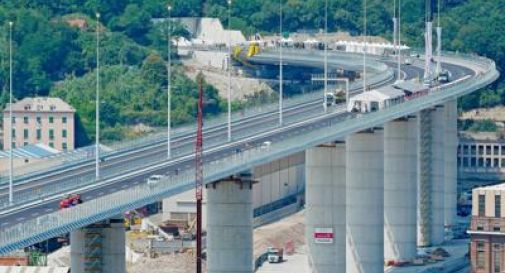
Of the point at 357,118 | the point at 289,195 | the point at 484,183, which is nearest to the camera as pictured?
the point at 357,118

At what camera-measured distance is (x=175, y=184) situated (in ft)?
367

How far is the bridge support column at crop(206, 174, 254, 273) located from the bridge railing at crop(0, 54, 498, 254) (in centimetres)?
123

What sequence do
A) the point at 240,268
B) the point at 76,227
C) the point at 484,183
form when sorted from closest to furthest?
1. the point at 76,227
2. the point at 240,268
3. the point at 484,183

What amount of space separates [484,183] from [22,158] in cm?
4236

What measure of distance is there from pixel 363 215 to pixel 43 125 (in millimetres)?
55190

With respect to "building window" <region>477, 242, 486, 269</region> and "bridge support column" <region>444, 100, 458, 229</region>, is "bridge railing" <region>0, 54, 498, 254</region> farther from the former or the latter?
"bridge support column" <region>444, 100, 458, 229</region>

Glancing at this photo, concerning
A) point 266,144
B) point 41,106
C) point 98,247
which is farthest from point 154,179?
point 41,106

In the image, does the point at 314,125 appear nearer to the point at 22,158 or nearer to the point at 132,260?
the point at 132,260

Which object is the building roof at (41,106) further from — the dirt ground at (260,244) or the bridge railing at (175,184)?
the bridge railing at (175,184)

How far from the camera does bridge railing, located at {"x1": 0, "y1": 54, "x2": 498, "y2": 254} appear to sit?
99438 millimetres

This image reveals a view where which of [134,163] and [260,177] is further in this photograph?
[260,177]

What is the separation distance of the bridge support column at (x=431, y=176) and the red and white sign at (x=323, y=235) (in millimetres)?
25997

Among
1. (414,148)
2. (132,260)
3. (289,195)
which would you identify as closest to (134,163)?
(132,260)

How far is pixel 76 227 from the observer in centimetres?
10169
